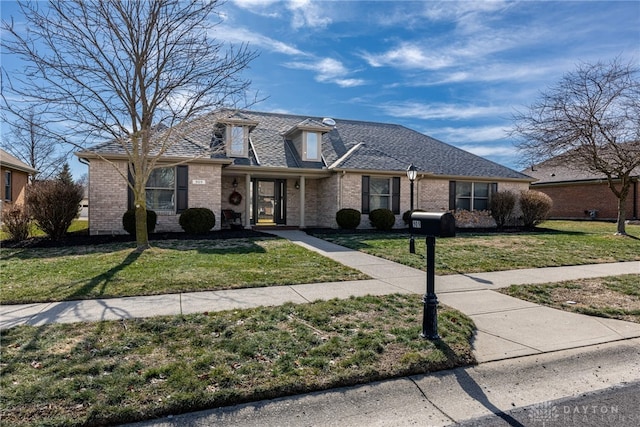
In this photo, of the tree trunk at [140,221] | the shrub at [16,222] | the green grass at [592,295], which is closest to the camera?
the green grass at [592,295]

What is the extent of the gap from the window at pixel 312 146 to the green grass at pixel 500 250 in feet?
15.0

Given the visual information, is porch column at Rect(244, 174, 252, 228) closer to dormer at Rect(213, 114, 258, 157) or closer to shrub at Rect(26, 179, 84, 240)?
dormer at Rect(213, 114, 258, 157)

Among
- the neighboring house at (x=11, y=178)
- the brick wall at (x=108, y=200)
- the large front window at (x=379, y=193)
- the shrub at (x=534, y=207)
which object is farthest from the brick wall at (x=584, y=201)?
the neighboring house at (x=11, y=178)

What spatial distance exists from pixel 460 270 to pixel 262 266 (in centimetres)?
420

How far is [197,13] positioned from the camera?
935 centimetres

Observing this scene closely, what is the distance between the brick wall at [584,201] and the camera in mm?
23906

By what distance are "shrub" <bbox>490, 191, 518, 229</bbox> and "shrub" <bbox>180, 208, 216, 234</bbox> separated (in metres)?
13.3

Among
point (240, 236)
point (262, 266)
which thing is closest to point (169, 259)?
point (262, 266)

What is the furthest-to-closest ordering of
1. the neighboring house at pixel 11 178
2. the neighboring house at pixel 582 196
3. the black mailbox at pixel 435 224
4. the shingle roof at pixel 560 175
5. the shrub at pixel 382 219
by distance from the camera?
the shingle roof at pixel 560 175, the neighboring house at pixel 582 196, the neighboring house at pixel 11 178, the shrub at pixel 382 219, the black mailbox at pixel 435 224

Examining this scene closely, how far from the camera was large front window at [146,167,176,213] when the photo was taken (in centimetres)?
1406

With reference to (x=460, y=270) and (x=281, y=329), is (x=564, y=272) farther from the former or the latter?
(x=281, y=329)

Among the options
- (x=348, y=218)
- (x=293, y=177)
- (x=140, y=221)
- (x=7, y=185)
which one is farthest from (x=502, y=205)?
(x=7, y=185)

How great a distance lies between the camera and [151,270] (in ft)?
24.5

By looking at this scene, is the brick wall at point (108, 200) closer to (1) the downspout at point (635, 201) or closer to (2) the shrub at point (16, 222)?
(2) the shrub at point (16, 222)
